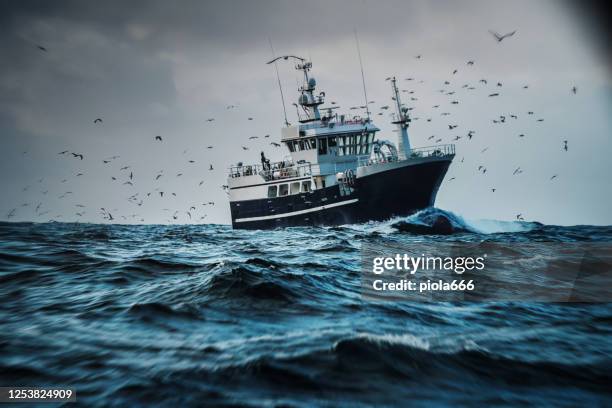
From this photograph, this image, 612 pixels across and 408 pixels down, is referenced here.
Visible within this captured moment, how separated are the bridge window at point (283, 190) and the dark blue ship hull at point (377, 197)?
1.90 meters

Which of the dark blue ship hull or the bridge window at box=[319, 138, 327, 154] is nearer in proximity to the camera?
the dark blue ship hull

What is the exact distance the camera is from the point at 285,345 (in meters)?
4.98

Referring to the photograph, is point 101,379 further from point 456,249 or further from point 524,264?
point 456,249

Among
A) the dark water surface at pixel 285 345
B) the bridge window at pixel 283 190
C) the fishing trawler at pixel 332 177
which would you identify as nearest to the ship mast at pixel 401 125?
the fishing trawler at pixel 332 177

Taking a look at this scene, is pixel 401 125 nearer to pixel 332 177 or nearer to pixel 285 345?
pixel 332 177

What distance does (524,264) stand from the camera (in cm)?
1276

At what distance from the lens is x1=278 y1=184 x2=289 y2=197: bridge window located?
38219 millimetres

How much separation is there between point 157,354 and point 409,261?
1006 centimetres

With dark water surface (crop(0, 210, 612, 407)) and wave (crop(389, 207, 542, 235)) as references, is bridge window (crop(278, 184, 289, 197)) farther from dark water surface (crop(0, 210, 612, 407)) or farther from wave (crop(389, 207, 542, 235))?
dark water surface (crop(0, 210, 612, 407))

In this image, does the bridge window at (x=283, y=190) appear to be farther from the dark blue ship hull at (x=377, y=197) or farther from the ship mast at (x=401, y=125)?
the ship mast at (x=401, y=125)

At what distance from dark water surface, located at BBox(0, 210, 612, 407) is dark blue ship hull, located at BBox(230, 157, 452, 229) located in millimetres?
24186

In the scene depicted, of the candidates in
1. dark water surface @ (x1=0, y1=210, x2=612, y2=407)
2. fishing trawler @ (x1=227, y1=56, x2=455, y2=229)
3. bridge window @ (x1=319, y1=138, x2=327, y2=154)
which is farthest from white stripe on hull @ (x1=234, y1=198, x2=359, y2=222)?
dark water surface @ (x1=0, y1=210, x2=612, y2=407)

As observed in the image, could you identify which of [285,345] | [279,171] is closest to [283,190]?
[279,171]

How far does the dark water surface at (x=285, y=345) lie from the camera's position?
13.0ft
